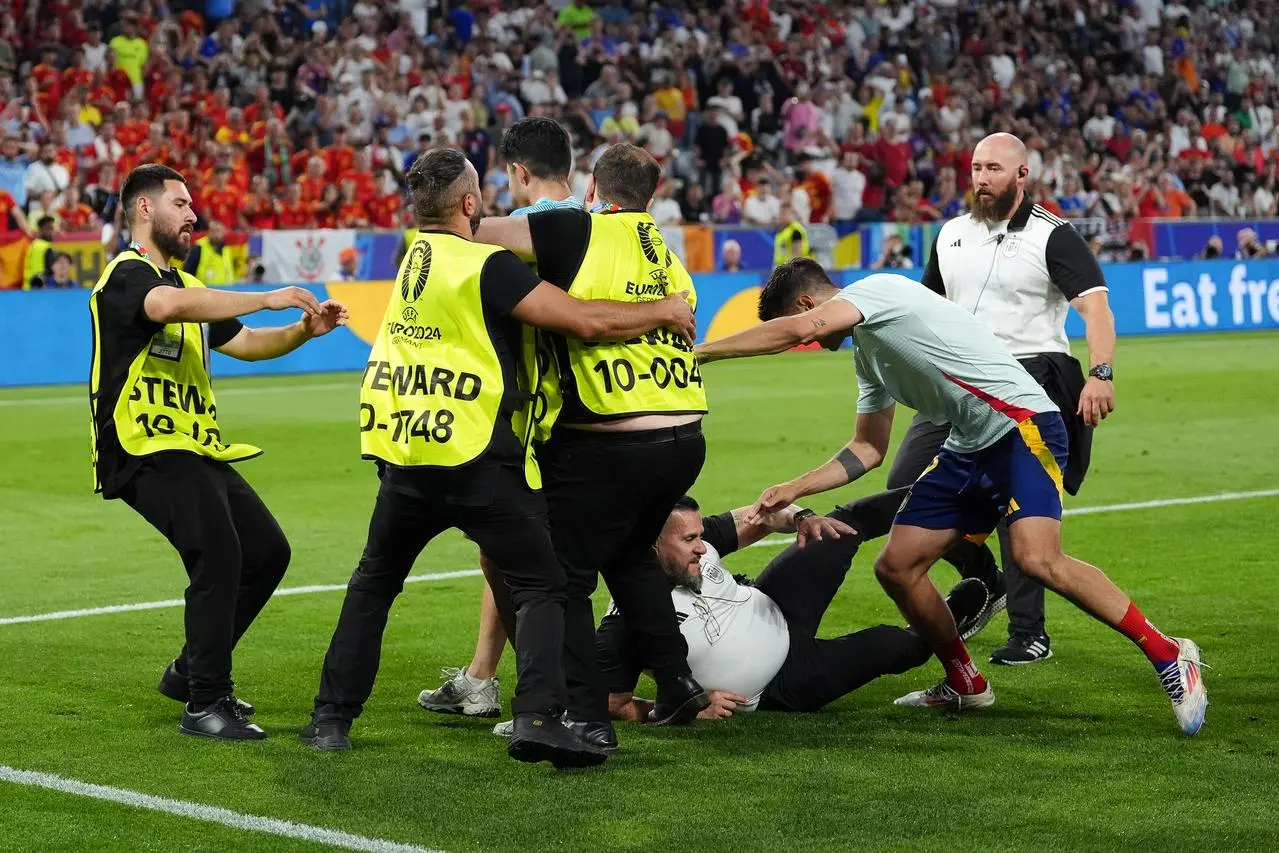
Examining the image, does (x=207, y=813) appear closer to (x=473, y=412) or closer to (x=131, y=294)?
(x=473, y=412)

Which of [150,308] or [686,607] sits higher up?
[150,308]

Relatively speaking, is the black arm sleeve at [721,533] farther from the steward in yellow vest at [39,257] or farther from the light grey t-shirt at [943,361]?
the steward in yellow vest at [39,257]

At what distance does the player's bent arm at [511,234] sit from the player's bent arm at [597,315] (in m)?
0.17

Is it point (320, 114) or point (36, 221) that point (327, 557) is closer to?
point (36, 221)

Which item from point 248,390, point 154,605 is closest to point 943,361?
point 154,605

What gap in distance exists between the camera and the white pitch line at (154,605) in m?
8.60

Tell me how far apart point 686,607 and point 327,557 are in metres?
4.01

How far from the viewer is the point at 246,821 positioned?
209 inches

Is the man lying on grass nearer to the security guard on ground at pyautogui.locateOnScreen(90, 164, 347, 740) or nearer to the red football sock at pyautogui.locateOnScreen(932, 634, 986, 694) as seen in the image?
the red football sock at pyautogui.locateOnScreen(932, 634, 986, 694)

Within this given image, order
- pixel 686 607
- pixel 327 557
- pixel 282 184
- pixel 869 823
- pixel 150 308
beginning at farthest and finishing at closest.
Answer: pixel 282 184 → pixel 327 557 → pixel 686 607 → pixel 150 308 → pixel 869 823

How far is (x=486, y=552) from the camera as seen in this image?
598 cm

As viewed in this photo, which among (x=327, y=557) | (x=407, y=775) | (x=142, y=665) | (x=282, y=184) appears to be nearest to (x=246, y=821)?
(x=407, y=775)

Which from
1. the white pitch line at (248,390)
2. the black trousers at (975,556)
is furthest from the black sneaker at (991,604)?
the white pitch line at (248,390)

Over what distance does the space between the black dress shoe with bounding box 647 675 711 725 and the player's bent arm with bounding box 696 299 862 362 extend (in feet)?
3.87
